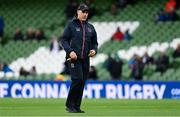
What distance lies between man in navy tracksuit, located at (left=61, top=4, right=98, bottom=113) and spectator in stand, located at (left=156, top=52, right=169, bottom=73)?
12.2 meters

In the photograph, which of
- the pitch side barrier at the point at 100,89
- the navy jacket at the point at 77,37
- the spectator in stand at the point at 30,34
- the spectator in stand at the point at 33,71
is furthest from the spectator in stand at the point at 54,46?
the navy jacket at the point at 77,37

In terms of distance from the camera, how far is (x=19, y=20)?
31.6 m

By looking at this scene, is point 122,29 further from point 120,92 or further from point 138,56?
point 120,92

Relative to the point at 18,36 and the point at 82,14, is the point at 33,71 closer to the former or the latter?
the point at 18,36

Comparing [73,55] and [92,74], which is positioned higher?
[73,55]

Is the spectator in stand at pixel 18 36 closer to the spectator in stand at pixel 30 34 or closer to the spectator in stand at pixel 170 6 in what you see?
the spectator in stand at pixel 30 34

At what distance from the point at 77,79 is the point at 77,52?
532 mm

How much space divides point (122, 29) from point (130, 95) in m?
6.25

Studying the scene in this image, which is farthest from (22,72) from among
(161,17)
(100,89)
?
(161,17)

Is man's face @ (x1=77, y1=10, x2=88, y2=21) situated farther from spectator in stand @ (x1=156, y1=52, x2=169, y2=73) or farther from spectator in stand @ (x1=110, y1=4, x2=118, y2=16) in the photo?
spectator in stand @ (x1=110, y1=4, x2=118, y2=16)

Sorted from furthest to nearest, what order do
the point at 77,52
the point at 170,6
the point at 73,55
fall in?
the point at 170,6 < the point at 77,52 < the point at 73,55

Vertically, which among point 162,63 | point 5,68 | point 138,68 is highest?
point 162,63

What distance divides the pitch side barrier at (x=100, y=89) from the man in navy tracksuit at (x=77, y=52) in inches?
383

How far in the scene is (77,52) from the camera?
43.5ft
